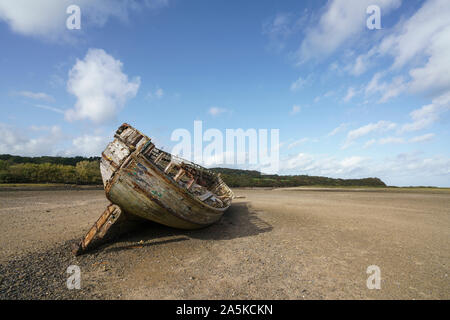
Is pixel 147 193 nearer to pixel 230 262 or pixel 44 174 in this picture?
pixel 230 262

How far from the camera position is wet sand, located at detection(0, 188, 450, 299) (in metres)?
4.66

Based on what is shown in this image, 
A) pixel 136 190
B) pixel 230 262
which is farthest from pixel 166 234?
pixel 230 262

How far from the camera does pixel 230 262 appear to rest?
6.26 m

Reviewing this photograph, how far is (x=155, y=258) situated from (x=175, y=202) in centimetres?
189

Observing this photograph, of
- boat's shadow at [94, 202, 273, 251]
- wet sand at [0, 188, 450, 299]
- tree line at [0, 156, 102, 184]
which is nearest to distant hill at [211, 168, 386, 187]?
tree line at [0, 156, 102, 184]

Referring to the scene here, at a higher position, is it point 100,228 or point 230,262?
point 100,228

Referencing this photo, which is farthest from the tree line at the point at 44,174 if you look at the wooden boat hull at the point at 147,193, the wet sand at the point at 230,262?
the wooden boat hull at the point at 147,193

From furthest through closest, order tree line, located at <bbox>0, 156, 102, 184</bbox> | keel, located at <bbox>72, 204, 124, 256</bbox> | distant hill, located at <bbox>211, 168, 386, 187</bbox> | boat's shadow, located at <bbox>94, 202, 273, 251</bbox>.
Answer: distant hill, located at <bbox>211, 168, 386, 187</bbox>, tree line, located at <bbox>0, 156, 102, 184</bbox>, boat's shadow, located at <bbox>94, 202, 273, 251</bbox>, keel, located at <bbox>72, 204, 124, 256</bbox>

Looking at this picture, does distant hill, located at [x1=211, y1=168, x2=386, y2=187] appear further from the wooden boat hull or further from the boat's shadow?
the wooden boat hull

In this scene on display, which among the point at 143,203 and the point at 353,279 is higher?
the point at 143,203
